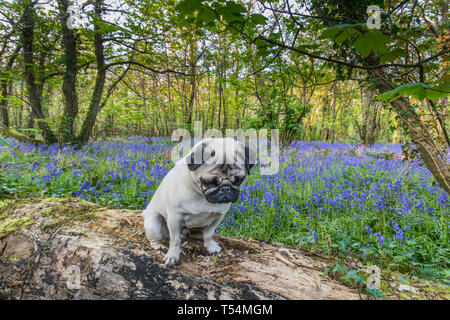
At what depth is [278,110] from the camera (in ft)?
27.2

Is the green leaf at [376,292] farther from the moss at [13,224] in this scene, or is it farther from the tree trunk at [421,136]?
the moss at [13,224]

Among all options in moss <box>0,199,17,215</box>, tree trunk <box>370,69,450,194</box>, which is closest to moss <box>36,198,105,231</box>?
moss <box>0,199,17,215</box>

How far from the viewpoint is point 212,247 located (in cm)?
205

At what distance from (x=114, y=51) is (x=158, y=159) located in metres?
4.12

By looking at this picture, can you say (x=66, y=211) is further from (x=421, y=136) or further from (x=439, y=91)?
(x=421, y=136)

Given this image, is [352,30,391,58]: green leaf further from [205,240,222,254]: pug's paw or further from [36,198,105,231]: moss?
[36,198,105,231]: moss

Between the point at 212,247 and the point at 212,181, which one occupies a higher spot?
the point at 212,181

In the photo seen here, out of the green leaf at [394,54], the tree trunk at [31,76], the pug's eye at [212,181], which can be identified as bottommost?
the pug's eye at [212,181]

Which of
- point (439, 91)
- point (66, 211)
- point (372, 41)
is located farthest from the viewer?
point (66, 211)

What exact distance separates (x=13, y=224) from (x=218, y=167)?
2.17 m

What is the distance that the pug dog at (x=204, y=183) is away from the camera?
1.61 meters

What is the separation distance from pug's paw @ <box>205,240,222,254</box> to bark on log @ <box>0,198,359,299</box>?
0.06 meters

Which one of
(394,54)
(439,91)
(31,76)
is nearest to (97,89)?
(31,76)

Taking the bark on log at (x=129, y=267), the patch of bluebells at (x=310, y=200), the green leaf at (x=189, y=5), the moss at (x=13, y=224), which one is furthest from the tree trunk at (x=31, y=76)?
the green leaf at (x=189, y=5)
